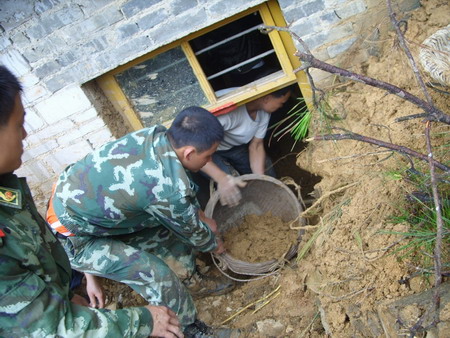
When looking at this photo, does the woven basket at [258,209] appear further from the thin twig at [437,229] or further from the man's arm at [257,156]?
the thin twig at [437,229]

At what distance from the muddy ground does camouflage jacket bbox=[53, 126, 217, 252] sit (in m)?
0.80

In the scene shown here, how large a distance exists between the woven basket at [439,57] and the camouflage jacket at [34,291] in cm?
181

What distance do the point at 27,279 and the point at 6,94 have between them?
697mm

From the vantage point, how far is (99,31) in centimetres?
272

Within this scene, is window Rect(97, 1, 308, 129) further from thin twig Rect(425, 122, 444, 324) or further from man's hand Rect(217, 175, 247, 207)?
thin twig Rect(425, 122, 444, 324)

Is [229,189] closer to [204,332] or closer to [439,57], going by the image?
[204,332]

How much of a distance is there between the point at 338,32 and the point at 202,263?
7.26 ft

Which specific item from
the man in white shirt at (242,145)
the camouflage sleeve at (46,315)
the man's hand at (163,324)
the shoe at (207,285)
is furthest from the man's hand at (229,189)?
the camouflage sleeve at (46,315)

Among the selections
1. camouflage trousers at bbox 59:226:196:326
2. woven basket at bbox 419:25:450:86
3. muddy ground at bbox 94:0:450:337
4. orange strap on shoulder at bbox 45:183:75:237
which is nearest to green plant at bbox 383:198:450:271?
muddy ground at bbox 94:0:450:337

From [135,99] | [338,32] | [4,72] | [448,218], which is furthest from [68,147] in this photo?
[448,218]

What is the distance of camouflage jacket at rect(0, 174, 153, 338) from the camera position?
141 centimetres

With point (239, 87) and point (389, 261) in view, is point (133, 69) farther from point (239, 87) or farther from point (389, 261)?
point (389, 261)

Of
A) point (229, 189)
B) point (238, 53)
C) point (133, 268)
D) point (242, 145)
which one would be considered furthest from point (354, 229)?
point (238, 53)

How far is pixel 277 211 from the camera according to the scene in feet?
10.7
